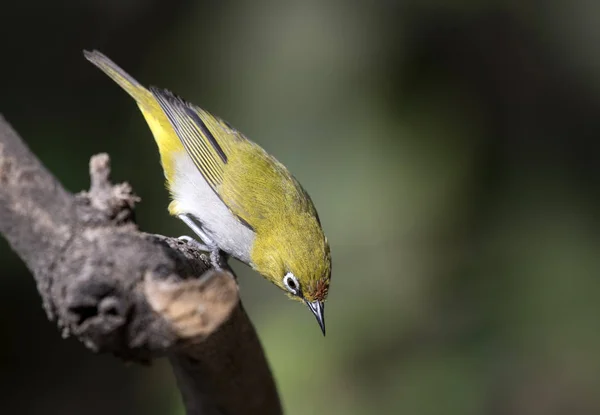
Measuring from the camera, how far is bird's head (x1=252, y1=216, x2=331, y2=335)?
11.4 ft

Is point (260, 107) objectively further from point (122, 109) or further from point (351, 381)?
point (351, 381)

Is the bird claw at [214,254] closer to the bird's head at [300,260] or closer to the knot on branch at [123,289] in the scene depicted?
the bird's head at [300,260]

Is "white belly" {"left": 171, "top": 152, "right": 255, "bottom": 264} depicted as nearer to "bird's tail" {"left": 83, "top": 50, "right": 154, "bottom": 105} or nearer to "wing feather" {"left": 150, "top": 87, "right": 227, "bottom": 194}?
"wing feather" {"left": 150, "top": 87, "right": 227, "bottom": 194}

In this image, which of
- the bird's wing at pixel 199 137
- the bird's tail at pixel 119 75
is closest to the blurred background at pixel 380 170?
the bird's tail at pixel 119 75

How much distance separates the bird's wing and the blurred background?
187cm

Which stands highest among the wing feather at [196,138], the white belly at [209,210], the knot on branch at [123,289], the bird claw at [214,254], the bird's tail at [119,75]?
the bird's tail at [119,75]

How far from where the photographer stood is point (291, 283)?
3.56 metres

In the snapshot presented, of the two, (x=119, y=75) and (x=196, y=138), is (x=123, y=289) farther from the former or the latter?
(x=119, y=75)

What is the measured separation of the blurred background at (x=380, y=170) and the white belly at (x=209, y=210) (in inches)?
71.7

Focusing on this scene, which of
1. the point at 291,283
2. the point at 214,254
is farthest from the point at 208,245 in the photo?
the point at 291,283

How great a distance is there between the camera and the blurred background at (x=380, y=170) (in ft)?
17.5

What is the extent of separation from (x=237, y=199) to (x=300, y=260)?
25.8 inches

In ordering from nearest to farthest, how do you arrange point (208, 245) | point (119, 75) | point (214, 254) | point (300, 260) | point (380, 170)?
point (300, 260)
point (214, 254)
point (208, 245)
point (119, 75)
point (380, 170)

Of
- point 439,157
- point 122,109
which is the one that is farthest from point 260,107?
point 439,157
